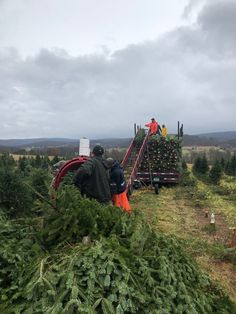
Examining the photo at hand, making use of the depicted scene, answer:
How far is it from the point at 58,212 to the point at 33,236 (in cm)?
40

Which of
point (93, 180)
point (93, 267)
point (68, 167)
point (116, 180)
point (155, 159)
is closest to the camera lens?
point (93, 267)

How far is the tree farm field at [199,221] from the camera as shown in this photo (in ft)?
21.2

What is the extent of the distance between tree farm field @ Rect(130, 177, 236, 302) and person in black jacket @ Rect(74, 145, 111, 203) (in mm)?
2014

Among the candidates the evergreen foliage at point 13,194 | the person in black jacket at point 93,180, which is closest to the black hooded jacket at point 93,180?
the person in black jacket at point 93,180

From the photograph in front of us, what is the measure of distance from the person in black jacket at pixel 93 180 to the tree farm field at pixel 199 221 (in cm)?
201

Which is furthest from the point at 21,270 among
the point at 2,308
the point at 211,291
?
the point at 211,291

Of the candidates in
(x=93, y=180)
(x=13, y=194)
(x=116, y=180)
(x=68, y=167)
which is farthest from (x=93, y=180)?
(x=13, y=194)

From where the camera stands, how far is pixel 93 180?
6141mm

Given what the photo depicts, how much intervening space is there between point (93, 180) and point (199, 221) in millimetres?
5066

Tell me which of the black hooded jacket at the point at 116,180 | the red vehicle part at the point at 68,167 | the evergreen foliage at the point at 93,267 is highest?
the red vehicle part at the point at 68,167

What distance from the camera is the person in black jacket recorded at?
6012 mm

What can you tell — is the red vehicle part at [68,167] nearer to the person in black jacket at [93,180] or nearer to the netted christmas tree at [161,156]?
the person in black jacket at [93,180]

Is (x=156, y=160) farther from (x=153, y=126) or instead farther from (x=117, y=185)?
(x=117, y=185)

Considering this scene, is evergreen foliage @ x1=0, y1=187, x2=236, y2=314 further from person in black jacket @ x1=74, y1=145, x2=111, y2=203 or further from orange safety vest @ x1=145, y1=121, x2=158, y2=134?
orange safety vest @ x1=145, y1=121, x2=158, y2=134
